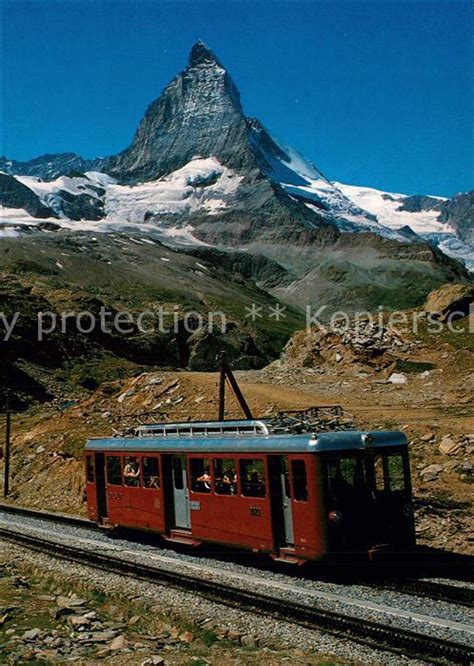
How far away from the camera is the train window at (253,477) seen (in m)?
19.1

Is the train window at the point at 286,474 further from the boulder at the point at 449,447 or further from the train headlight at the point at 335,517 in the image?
Result: the boulder at the point at 449,447

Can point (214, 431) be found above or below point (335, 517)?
above

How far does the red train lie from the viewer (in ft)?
58.5

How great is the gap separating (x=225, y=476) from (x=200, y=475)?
1185mm

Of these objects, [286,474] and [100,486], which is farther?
[100,486]

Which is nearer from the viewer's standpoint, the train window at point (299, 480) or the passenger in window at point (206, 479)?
the train window at point (299, 480)

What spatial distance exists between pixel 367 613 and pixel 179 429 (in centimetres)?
957

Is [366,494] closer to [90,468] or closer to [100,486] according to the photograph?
[100,486]

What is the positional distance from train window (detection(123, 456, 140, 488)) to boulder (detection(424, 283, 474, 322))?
34.7 m

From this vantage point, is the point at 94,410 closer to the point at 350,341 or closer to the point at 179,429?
the point at 350,341

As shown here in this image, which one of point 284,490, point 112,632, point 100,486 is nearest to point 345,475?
point 284,490

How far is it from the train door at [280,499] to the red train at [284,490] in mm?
25

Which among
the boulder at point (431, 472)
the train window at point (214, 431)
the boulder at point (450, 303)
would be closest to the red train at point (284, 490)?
the train window at point (214, 431)

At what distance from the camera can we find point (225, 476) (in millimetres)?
20594
